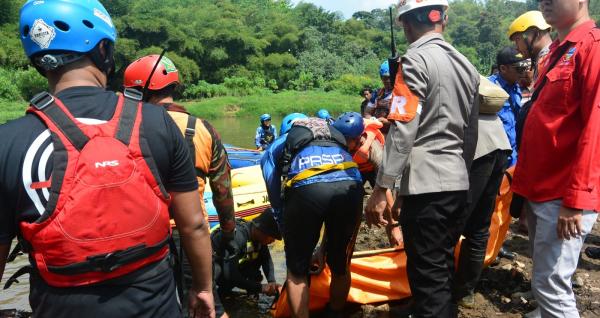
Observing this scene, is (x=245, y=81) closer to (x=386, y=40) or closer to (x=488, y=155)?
(x=386, y=40)

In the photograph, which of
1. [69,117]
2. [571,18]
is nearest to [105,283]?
[69,117]

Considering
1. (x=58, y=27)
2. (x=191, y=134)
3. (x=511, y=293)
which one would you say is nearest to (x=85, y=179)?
(x=58, y=27)

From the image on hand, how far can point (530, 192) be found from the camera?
2.63m

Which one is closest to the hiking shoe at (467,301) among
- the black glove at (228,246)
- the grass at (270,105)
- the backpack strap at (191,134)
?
the black glove at (228,246)

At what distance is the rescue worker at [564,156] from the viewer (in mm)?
2293

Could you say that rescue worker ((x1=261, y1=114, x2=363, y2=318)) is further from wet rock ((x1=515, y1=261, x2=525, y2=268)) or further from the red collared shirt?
wet rock ((x1=515, y1=261, x2=525, y2=268))

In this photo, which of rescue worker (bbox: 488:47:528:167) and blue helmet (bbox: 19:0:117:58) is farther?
rescue worker (bbox: 488:47:528:167)

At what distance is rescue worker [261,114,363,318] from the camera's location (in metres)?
3.24

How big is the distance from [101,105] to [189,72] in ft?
150

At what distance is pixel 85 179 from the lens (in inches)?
59.4

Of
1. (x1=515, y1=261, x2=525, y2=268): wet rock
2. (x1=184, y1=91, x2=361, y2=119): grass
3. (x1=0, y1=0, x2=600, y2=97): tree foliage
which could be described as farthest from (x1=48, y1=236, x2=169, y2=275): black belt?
(x1=0, y1=0, x2=600, y2=97): tree foliage

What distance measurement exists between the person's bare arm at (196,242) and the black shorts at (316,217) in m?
1.19

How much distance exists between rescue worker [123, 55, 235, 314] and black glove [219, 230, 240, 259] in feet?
0.26

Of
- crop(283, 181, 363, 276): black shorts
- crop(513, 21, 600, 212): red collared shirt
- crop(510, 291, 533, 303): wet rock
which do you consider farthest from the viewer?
crop(510, 291, 533, 303): wet rock
